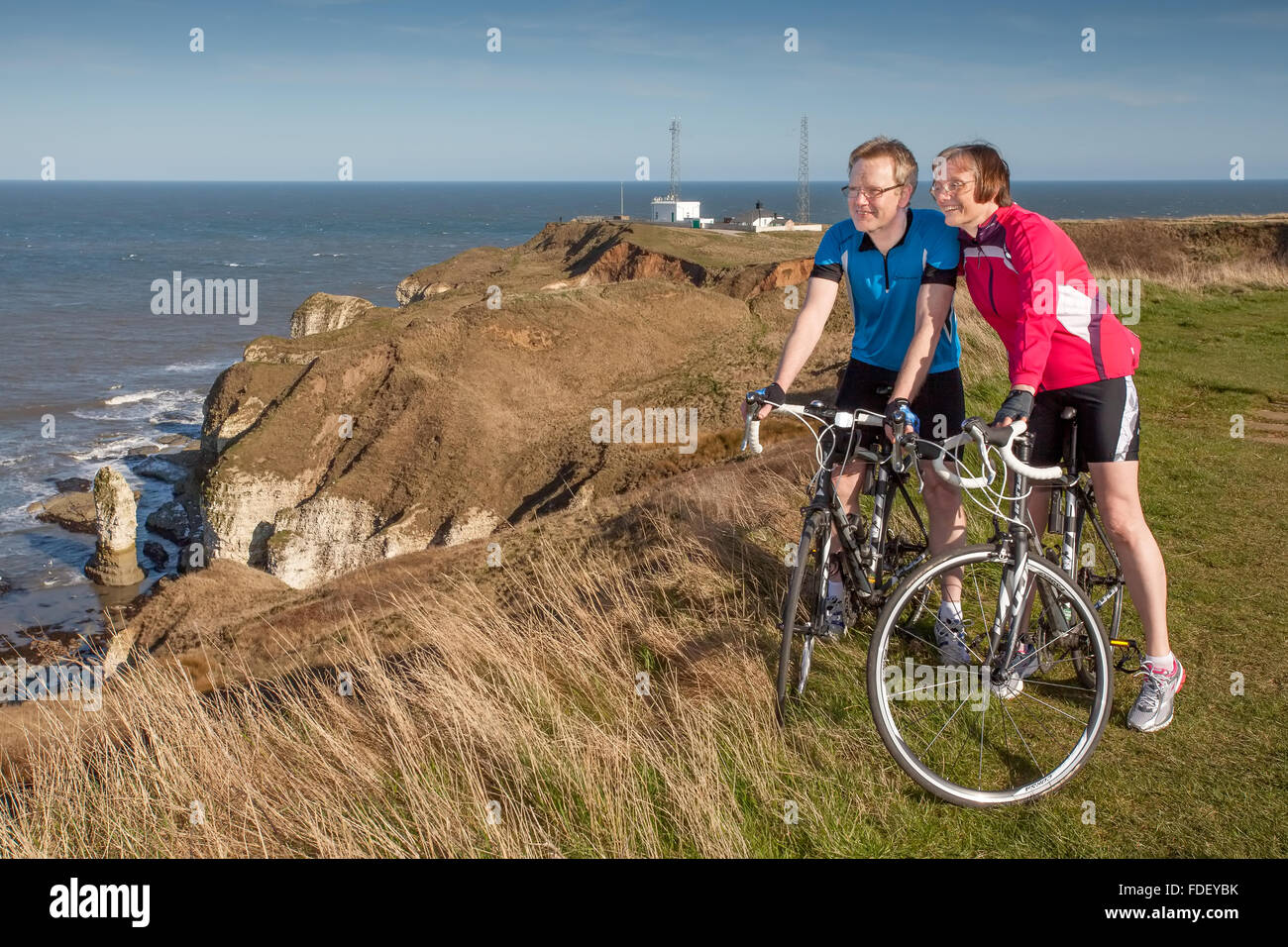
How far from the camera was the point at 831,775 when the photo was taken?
13.3 ft

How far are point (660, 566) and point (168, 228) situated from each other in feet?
671

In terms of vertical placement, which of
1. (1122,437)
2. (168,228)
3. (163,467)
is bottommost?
(163,467)

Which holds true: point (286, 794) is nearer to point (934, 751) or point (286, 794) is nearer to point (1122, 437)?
point (934, 751)

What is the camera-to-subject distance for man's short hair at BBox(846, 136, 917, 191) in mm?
4281

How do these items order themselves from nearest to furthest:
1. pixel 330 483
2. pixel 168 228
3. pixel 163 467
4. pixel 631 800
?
pixel 631 800 → pixel 330 483 → pixel 163 467 → pixel 168 228

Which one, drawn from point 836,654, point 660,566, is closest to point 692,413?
point 660,566

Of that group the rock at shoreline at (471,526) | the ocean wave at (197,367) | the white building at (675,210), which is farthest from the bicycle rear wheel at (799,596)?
the white building at (675,210)

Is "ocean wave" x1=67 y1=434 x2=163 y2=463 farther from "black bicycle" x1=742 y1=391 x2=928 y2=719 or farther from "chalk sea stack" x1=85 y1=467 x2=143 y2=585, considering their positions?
"black bicycle" x1=742 y1=391 x2=928 y2=719

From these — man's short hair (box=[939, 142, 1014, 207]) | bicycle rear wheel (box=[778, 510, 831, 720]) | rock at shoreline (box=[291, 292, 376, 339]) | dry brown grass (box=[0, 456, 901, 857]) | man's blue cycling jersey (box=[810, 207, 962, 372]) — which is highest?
rock at shoreline (box=[291, 292, 376, 339])

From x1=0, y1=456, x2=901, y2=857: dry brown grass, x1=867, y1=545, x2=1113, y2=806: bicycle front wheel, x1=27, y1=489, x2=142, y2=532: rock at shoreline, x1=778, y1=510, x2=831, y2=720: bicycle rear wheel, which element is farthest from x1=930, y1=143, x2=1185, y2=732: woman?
x1=27, y1=489, x2=142, y2=532: rock at shoreline

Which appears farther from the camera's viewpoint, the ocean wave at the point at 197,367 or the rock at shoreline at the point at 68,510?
the ocean wave at the point at 197,367

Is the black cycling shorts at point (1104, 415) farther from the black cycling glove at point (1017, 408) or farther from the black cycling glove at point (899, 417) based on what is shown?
the black cycling glove at point (899, 417)

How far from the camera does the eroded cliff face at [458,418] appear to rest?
2216cm

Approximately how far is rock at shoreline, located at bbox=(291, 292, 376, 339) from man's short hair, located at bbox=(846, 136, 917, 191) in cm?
4697
